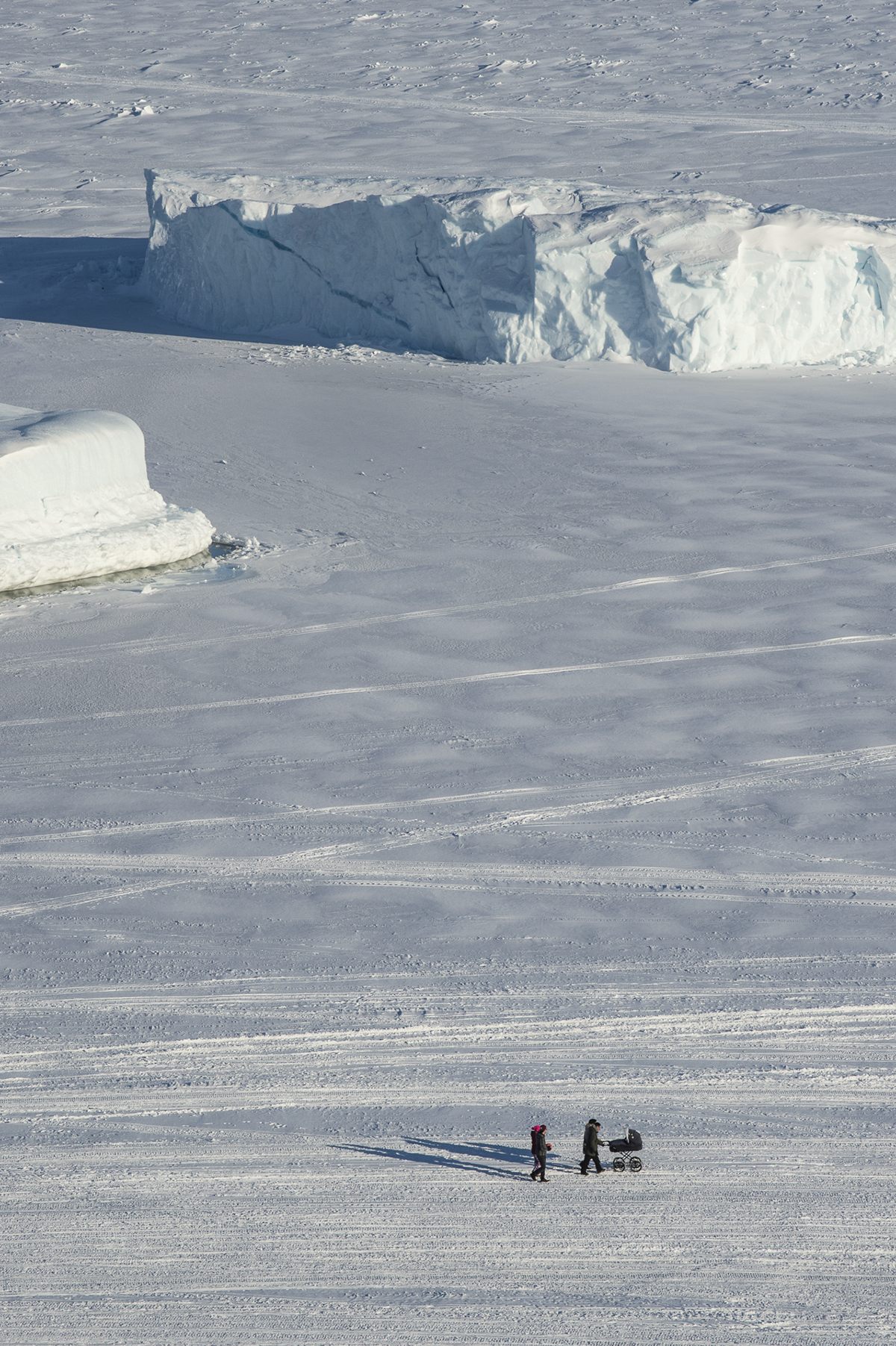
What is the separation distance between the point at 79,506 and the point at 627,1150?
20.1ft

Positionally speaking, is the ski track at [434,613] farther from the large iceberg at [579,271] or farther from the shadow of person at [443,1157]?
the large iceberg at [579,271]

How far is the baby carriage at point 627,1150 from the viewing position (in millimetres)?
4105

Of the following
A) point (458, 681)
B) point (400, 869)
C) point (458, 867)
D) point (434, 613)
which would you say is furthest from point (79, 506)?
point (458, 867)

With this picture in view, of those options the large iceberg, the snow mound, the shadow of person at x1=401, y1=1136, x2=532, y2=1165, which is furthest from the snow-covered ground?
the large iceberg

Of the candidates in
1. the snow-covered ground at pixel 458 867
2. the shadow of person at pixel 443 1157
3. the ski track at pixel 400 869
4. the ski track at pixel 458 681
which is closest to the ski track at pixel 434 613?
the snow-covered ground at pixel 458 867

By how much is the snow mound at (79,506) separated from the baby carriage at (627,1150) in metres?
5.70

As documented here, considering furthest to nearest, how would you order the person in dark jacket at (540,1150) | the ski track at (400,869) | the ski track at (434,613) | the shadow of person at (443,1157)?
1. the ski track at (434,613)
2. the ski track at (400,869)
3. the shadow of person at (443,1157)
4. the person in dark jacket at (540,1150)

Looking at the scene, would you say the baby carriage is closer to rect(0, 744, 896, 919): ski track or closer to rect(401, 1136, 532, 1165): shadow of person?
rect(401, 1136, 532, 1165): shadow of person

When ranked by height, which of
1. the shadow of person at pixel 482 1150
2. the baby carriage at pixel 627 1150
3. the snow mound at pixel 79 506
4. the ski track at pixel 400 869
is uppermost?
the snow mound at pixel 79 506

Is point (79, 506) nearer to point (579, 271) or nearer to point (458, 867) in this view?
point (458, 867)

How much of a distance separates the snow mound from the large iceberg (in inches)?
201

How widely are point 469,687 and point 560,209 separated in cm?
757

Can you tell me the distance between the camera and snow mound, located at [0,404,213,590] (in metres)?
8.65

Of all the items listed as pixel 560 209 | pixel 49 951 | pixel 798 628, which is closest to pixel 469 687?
pixel 798 628
